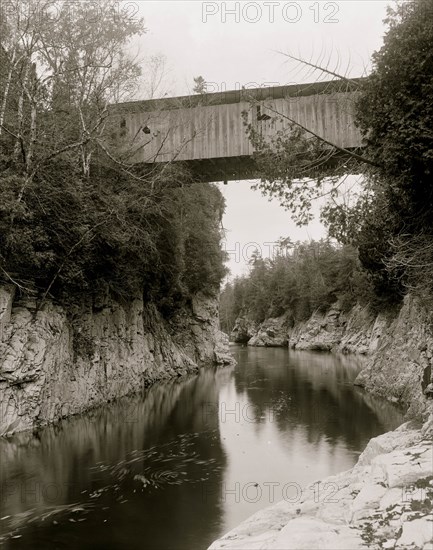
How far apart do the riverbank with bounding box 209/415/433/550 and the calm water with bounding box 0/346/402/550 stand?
1.57m

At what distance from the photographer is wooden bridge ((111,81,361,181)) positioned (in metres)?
16.7

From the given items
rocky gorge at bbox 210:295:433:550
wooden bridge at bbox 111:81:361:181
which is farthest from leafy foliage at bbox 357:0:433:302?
wooden bridge at bbox 111:81:361:181

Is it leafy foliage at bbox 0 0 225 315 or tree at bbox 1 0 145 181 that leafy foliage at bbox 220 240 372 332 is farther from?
tree at bbox 1 0 145 181

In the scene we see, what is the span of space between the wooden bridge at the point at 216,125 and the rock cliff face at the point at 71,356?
5.89 meters

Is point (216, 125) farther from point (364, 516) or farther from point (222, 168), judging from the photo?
point (364, 516)

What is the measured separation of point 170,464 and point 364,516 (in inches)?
252

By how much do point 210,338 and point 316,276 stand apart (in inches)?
899

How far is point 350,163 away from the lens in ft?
37.5

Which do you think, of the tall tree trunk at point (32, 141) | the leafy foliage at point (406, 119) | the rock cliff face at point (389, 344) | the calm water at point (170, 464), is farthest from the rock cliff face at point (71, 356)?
the leafy foliage at point (406, 119)

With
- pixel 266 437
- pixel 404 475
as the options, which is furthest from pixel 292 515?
pixel 266 437

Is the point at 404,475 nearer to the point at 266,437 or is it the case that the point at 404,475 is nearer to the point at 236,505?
the point at 236,505

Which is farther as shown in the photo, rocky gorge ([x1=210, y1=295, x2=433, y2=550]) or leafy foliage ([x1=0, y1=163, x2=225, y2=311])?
leafy foliage ([x1=0, y1=163, x2=225, y2=311])

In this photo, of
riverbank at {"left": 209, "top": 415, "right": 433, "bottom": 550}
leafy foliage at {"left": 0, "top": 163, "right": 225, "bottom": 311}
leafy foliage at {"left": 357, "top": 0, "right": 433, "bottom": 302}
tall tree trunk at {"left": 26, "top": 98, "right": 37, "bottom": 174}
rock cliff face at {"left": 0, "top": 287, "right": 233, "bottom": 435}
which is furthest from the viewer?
tall tree trunk at {"left": 26, "top": 98, "right": 37, "bottom": 174}

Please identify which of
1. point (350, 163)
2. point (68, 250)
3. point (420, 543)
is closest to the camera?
point (420, 543)
